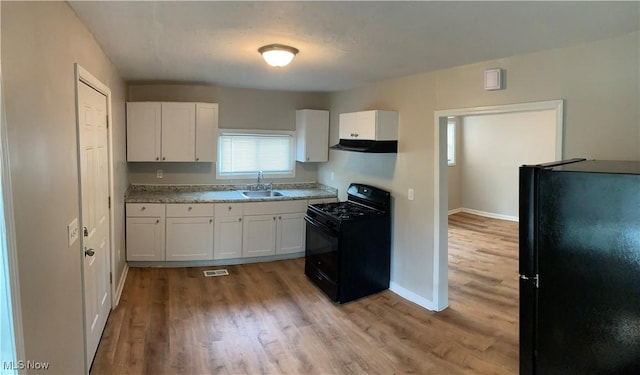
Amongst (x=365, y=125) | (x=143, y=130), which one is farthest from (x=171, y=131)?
(x=365, y=125)

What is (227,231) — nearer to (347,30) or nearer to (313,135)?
(313,135)

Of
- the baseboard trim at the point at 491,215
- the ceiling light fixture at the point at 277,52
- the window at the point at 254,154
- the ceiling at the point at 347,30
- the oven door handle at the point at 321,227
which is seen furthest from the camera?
the baseboard trim at the point at 491,215

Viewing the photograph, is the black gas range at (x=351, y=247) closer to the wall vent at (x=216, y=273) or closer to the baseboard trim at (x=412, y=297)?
the baseboard trim at (x=412, y=297)

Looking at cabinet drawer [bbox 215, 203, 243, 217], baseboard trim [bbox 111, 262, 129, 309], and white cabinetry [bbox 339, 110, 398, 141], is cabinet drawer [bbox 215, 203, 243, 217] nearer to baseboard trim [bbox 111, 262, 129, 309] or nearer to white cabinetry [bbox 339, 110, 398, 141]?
baseboard trim [bbox 111, 262, 129, 309]

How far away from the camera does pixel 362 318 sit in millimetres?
3543

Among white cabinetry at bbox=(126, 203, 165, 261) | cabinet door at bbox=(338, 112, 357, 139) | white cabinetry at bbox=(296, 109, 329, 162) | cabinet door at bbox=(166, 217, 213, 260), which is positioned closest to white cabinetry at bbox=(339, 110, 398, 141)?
cabinet door at bbox=(338, 112, 357, 139)

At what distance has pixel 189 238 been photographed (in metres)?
4.68

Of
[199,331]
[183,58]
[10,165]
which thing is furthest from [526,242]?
[183,58]

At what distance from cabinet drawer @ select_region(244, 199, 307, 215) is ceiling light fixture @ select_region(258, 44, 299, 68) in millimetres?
2338

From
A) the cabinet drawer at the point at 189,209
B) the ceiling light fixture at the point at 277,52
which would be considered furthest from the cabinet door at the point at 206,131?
the ceiling light fixture at the point at 277,52

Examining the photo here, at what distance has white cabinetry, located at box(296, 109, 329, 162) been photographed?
5.40 metres

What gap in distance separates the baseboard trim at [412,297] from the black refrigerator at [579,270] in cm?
204

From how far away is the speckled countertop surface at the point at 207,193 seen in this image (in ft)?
15.1

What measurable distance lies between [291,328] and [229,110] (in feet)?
10.4
